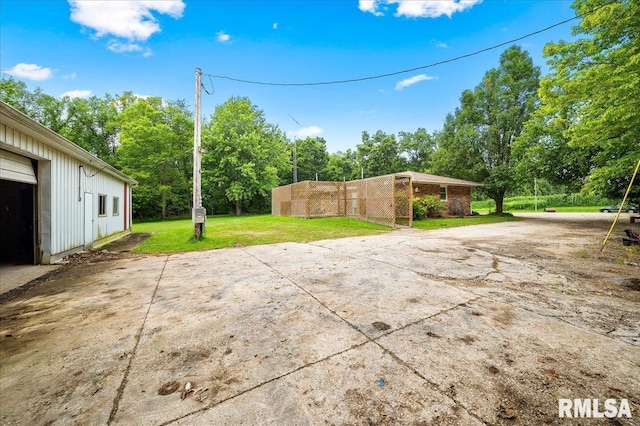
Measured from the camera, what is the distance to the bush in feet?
46.4

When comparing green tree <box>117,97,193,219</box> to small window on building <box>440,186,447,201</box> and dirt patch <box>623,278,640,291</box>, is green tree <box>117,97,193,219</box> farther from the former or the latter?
dirt patch <box>623,278,640,291</box>

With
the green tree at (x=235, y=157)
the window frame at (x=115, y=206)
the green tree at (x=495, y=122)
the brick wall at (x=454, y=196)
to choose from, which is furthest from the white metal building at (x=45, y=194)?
the green tree at (x=495, y=122)

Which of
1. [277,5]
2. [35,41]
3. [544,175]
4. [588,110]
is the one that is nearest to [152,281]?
[277,5]

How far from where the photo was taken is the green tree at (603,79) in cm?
645

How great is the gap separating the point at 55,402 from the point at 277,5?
39.7ft

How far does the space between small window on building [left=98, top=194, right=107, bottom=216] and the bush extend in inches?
565

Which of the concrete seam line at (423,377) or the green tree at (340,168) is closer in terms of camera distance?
the concrete seam line at (423,377)

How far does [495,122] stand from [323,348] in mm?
23394

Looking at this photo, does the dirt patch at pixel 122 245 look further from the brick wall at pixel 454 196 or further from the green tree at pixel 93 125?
the green tree at pixel 93 125

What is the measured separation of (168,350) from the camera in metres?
2.03

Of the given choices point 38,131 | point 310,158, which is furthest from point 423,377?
point 310,158

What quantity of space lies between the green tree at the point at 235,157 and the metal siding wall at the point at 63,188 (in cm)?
1652

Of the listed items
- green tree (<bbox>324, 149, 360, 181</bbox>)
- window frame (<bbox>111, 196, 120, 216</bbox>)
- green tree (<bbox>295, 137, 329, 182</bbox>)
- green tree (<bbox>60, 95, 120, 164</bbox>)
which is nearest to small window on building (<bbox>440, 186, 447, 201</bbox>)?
green tree (<bbox>324, 149, 360, 181</bbox>)

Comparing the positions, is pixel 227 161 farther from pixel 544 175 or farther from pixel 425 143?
pixel 425 143
